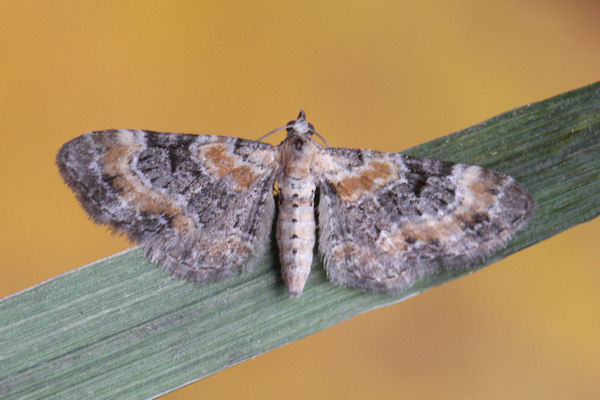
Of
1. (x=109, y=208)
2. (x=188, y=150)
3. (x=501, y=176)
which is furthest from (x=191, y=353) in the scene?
(x=501, y=176)

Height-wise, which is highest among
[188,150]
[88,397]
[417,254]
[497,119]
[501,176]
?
[188,150]

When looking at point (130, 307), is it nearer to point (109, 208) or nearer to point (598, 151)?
point (109, 208)

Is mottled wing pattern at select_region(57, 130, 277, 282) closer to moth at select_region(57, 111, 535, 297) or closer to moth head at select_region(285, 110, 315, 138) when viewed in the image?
moth at select_region(57, 111, 535, 297)

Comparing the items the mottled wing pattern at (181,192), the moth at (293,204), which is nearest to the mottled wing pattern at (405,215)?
the moth at (293,204)

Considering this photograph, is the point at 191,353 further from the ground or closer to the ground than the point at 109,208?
closer to the ground

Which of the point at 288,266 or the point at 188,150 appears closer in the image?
the point at 288,266

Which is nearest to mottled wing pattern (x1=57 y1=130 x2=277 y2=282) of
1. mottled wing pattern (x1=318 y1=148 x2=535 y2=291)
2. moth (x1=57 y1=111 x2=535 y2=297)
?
moth (x1=57 y1=111 x2=535 y2=297)

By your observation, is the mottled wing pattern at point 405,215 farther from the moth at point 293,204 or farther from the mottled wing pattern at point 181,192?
the mottled wing pattern at point 181,192
